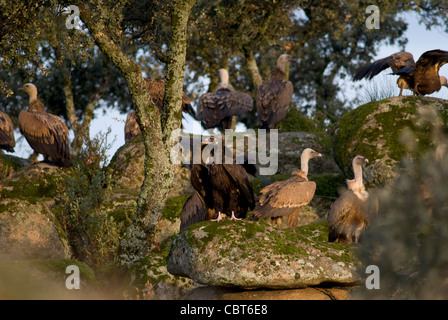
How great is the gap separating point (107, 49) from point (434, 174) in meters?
7.38

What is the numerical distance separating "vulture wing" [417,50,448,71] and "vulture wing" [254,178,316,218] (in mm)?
6202

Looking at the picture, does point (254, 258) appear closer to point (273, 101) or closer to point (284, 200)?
point (284, 200)

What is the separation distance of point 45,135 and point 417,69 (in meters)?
10.8

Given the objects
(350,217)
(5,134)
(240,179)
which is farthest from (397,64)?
(5,134)

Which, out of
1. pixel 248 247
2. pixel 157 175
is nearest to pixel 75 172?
pixel 157 175

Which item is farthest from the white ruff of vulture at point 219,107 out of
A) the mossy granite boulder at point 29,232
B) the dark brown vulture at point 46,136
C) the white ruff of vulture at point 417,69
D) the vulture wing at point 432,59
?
the mossy granite boulder at point 29,232

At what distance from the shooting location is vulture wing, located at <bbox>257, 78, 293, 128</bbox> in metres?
19.8

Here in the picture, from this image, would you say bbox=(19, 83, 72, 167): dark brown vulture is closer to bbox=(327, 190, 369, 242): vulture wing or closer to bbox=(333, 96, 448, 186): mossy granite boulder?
bbox=(333, 96, 448, 186): mossy granite boulder

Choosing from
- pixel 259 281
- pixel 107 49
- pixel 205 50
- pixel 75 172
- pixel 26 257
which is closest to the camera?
pixel 259 281

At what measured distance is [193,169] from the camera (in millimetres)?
10781

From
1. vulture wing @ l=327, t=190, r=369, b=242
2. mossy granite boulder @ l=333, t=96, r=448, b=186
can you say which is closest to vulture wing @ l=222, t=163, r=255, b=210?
vulture wing @ l=327, t=190, r=369, b=242

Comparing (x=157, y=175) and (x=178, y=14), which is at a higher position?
(x=178, y=14)
